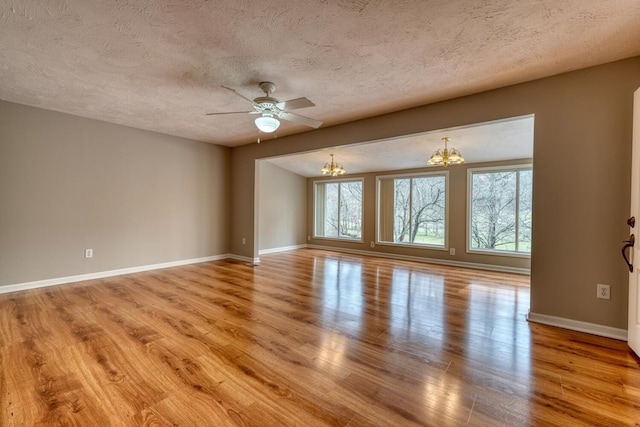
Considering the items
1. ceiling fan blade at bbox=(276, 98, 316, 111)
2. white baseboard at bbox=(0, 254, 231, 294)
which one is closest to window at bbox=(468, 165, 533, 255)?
ceiling fan blade at bbox=(276, 98, 316, 111)

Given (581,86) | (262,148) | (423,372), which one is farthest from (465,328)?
(262,148)

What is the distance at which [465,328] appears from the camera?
276 centimetres

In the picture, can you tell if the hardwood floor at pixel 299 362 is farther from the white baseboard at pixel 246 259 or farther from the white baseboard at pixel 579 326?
the white baseboard at pixel 246 259

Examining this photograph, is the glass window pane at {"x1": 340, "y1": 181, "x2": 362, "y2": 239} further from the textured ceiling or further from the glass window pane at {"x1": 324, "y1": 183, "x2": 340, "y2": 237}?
the textured ceiling

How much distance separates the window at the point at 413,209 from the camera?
21.2ft

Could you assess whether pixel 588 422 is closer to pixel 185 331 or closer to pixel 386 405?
pixel 386 405

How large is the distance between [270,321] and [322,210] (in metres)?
5.99

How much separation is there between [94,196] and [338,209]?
565 cm

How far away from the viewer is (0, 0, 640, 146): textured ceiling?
1.97 m

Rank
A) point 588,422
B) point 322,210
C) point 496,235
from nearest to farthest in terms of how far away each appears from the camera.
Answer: point 588,422, point 496,235, point 322,210

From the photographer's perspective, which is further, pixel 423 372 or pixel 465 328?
pixel 465 328

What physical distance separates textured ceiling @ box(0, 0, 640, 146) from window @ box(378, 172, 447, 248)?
3.44 m

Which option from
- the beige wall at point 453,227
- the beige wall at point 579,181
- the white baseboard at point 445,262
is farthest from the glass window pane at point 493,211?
the beige wall at point 579,181

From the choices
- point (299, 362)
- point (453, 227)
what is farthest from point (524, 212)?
point (299, 362)
